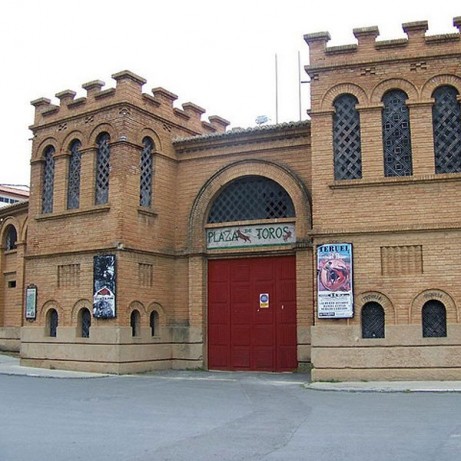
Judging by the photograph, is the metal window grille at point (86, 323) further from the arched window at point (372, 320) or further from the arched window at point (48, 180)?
the arched window at point (372, 320)

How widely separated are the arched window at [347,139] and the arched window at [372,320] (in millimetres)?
2817

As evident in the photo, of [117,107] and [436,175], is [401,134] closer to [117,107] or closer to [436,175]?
[436,175]

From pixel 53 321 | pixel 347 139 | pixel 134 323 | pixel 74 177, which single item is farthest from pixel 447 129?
pixel 53 321

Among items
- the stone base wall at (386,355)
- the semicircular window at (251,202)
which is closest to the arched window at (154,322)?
the semicircular window at (251,202)

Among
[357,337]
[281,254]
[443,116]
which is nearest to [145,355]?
[281,254]

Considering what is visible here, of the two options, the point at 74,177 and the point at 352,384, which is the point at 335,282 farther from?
the point at 74,177

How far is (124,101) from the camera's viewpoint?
17031mm

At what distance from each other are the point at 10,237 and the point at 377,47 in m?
15.7

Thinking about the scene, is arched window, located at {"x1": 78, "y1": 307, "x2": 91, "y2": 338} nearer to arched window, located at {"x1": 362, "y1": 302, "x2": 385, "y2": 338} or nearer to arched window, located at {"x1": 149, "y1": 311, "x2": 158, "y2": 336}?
arched window, located at {"x1": 149, "y1": 311, "x2": 158, "y2": 336}

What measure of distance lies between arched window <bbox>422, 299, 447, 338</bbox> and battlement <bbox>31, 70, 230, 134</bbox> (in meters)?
8.61

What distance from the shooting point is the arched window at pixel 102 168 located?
17328 millimetres

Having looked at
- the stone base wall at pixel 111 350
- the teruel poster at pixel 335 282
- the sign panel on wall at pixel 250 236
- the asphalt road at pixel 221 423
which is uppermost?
the sign panel on wall at pixel 250 236

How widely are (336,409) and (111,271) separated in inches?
305

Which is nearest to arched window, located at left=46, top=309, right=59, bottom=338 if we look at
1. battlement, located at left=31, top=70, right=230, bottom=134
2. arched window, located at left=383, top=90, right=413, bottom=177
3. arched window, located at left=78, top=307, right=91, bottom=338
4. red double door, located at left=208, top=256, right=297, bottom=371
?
arched window, located at left=78, top=307, right=91, bottom=338
